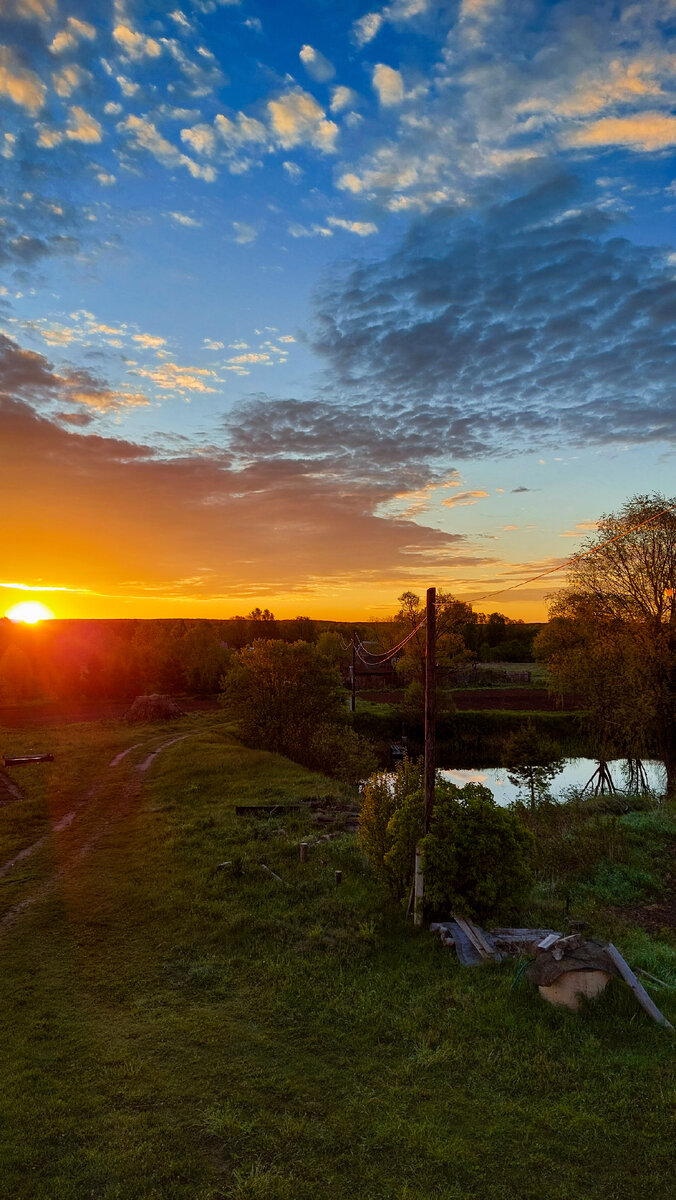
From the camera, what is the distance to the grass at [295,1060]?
7711 mm

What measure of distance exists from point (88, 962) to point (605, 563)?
1285 inches

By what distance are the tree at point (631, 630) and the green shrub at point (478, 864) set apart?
2174cm

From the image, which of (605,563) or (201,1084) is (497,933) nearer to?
(201,1084)

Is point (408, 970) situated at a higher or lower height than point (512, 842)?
lower

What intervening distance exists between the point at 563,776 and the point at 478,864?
1529 inches

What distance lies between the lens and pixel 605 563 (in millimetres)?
36625

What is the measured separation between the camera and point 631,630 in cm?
3519

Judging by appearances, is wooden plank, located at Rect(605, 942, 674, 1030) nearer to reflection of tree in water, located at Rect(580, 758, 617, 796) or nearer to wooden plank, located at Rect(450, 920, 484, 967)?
wooden plank, located at Rect(450, 920, 484, 967)

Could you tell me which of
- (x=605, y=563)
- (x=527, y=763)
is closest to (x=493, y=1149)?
(x=605, y=563)

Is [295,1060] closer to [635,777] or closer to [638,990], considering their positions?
[638,990]

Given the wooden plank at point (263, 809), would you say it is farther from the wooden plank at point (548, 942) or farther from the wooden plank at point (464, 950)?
the wooden plank at point (548, 942)

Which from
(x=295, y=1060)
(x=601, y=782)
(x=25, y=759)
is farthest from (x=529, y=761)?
(x=295, y=1060)

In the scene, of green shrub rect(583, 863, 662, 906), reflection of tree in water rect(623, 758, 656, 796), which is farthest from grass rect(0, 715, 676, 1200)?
reflection of tree in water rect(623, 758, 656, 796)

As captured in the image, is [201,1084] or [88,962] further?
[88,962]
